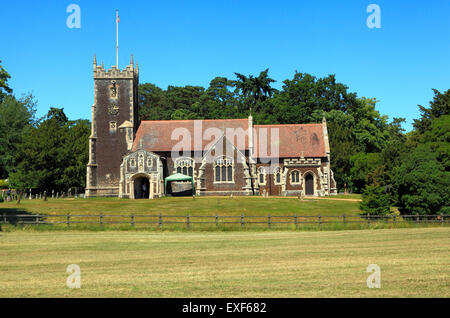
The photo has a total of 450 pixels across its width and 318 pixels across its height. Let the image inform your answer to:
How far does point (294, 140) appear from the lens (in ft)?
189

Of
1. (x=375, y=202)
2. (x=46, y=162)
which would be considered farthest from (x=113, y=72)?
(x=375, y=202)

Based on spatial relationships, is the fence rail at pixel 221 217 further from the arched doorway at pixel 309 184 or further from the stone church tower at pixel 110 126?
the stone church tower at pixel 110 126

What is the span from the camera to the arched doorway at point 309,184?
55.5 metres

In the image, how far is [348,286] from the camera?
39.2ft

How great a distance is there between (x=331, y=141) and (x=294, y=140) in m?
8.68

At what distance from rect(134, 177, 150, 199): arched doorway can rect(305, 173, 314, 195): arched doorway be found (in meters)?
18.4

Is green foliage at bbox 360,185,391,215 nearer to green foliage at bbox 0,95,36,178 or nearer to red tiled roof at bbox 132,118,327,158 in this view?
red tiled roof at bbox 132,118,327,158

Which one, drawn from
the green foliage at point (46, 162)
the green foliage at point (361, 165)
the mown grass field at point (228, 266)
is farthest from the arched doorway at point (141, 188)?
the mown grass field at point (228, 266)

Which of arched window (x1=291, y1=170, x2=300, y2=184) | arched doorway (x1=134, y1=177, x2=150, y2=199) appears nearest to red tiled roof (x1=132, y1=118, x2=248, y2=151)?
arched doorway (x1=134, y1=177, x2=150, y2=199)

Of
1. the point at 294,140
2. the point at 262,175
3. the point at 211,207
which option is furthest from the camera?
the point at 294,140

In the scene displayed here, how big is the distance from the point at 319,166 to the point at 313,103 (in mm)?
22928

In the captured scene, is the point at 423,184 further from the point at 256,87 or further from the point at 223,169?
the point at 256,87
